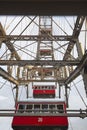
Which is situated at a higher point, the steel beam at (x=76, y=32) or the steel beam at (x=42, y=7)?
the steel beam at (x=76, y=32)

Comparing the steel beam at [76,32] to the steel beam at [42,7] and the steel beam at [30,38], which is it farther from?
the steel beam at [42,7]

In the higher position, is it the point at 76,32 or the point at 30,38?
the point at 30,38

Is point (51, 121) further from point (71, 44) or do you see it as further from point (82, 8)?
point (82, 8)

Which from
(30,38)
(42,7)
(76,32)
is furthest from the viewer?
(30,38)

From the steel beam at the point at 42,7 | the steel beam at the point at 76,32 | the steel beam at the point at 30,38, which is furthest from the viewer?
the steel beam at the point at 30,38

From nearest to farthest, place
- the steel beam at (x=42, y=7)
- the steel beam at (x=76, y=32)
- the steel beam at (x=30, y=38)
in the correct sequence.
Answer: the steel beam at (x=42, y=7), the steel beam at (x=76, y=32), the steel beam at (x=30, y=38)

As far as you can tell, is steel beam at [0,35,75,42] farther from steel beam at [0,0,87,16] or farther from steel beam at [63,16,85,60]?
steel beam at [0,0,87,16]

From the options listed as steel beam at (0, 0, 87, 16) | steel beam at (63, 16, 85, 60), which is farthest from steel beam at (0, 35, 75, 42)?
steel beam at (0, 0, 87, 16)

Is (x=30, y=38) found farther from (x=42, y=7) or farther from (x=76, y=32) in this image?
(x=42, y=7)

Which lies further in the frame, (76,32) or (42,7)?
(76,32)

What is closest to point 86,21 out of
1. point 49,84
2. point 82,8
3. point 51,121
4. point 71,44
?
point 71,44

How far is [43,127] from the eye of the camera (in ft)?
57.1

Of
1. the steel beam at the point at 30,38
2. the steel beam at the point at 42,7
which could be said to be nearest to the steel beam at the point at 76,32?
the steel beam at the point at 30,38

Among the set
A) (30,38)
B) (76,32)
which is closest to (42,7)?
(76,32)
